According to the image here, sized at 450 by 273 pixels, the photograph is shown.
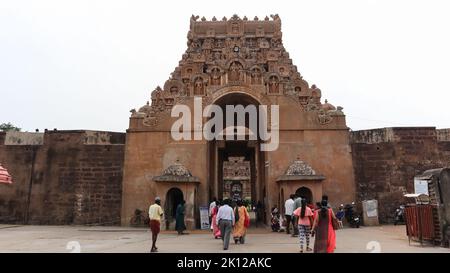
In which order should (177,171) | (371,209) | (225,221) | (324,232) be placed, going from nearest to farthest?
(324,232)
(225,221)
(177,171)
(371,209)

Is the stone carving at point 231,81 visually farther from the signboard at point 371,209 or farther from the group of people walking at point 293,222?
the group of people walking at point 293,222

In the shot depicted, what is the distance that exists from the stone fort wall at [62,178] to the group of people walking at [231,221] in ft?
25.6

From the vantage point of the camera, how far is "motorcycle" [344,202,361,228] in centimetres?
1748

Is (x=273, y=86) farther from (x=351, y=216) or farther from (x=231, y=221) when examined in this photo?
(x=231, y=221)

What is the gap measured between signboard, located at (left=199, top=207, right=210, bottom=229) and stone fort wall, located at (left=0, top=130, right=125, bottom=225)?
4.72m

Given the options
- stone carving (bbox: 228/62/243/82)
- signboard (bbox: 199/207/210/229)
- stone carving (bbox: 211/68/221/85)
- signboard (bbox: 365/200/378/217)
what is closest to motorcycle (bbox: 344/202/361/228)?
signboard (bbox: 365/200/378/217)

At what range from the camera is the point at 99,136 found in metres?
20.3

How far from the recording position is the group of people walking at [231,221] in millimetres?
10734

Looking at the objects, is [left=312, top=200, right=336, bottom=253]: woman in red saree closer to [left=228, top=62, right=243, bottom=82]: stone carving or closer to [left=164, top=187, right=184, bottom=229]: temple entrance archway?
[left=164, top=187, right=184, bottom=229]: temple entrance archway

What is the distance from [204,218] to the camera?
1741 centimetres

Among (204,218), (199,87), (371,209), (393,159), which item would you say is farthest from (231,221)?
(393,159)

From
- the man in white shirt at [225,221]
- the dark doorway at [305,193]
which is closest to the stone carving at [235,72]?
the dark doorway at [305,193]

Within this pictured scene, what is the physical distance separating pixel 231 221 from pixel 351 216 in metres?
8.84

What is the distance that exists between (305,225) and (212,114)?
10.9 metres
